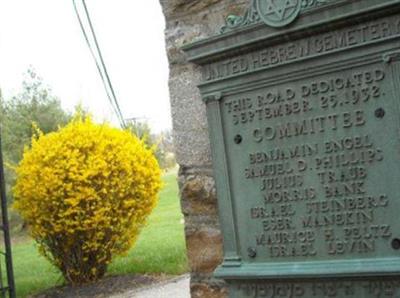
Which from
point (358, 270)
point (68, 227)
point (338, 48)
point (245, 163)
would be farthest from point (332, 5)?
point (68, 227)

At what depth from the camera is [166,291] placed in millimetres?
6859

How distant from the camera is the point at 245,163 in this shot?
2.58 m

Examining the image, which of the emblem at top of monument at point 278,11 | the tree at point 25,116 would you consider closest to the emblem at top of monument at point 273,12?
the emblem at top of monument at point 278,11

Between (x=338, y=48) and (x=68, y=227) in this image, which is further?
(x=68, y=227)

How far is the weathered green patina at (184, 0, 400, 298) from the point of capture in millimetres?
2270

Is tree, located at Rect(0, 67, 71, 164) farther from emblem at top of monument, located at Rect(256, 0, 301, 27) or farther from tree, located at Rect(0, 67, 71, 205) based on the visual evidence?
emblem at top of monument, located at Rect(256, 0, 301, 27)

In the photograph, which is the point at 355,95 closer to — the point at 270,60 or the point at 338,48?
the point at 338,48

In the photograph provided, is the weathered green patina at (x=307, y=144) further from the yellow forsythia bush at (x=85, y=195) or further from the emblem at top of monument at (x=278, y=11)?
the yellow forsythia bush at (x=85, y=195)

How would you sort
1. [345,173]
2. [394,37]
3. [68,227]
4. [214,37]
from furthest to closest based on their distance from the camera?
[68,227]
[214,37]
[345,173]
[394,37]

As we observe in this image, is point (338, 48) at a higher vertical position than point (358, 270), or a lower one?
higher

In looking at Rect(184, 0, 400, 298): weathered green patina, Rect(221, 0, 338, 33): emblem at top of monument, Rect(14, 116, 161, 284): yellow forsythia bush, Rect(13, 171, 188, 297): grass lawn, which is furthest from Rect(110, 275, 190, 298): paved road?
Rect(221, 0, 338, 33): emblem at top of monument

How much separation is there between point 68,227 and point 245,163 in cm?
515

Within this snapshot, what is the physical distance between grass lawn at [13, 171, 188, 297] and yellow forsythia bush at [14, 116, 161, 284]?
67 centimetres

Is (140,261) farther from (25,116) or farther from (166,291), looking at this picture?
(25,116)
